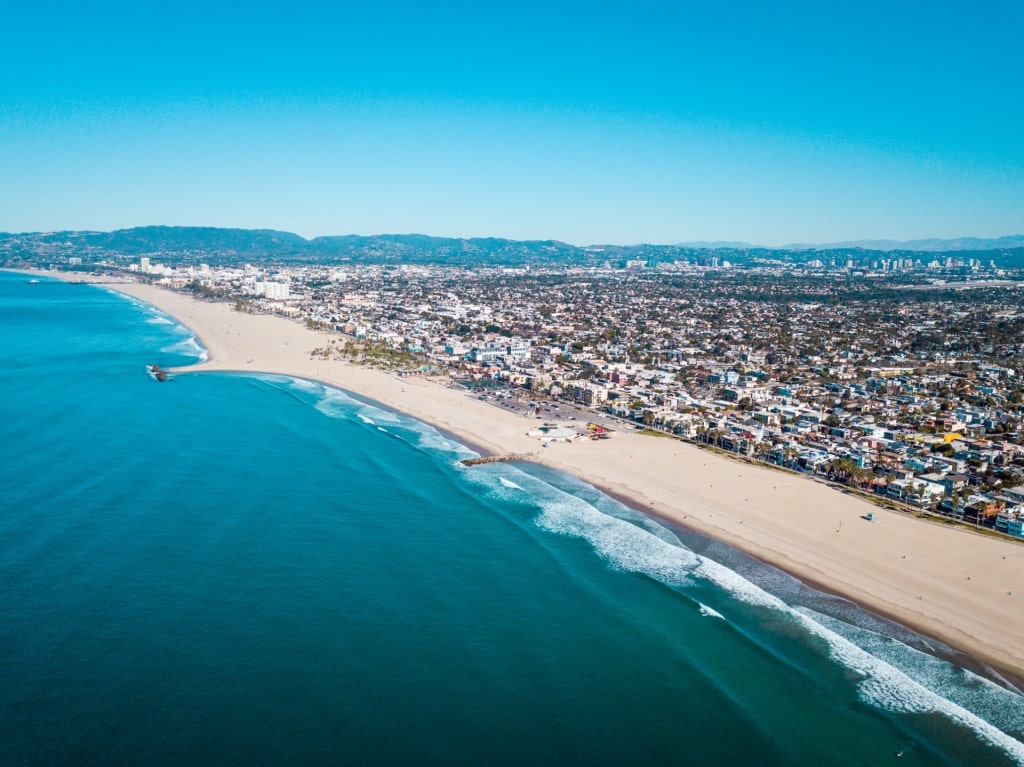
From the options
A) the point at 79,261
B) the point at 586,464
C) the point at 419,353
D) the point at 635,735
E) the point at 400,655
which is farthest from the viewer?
the point at 79,261

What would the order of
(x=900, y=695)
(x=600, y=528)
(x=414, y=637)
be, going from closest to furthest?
(x=900, y=695) → (x=414, y=637) → (x=600, y=528)

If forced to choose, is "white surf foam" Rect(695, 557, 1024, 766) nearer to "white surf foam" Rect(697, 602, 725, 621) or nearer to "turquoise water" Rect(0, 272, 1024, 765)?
"turquoise water" Rect(0, 272, 1024, 765)

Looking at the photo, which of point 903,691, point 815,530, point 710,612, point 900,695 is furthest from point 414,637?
point 815,530

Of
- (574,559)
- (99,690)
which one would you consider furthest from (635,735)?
(99,690)

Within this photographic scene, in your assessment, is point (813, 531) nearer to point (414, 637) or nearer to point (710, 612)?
point (710, 612)

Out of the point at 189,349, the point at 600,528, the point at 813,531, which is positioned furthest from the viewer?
the point at 189,349

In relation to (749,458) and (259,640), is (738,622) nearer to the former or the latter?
(259,640)
